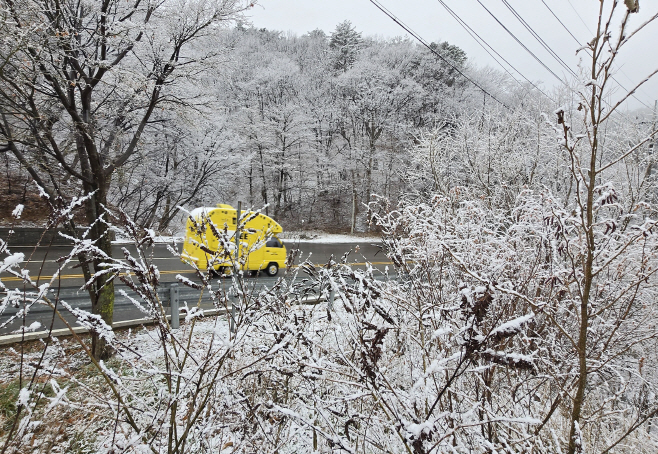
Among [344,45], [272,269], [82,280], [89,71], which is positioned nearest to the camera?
[89,71]

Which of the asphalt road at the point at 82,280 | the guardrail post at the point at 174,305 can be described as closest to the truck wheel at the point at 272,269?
the asphalt road at the point at 82,280

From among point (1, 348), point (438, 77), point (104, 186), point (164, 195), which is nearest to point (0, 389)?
point (1, 348)

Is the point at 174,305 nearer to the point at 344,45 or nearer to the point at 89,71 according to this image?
the point at 89,71

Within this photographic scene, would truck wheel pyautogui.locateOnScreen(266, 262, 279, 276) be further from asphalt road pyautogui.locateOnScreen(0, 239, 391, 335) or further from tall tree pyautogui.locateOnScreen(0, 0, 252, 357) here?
tall tree pyautogui.locateOnScreen(0, 0, 252, 357)

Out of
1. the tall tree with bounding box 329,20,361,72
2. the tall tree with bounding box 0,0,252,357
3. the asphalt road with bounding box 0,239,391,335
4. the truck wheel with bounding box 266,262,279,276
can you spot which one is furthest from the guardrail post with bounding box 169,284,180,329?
the tall tree with bounding box 329,20,361,72

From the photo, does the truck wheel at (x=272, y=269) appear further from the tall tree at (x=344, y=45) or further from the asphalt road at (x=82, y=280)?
the tall tree at (x=344, y=45)

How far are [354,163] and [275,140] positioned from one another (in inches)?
278

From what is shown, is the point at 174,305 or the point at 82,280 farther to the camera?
the point at 82,280

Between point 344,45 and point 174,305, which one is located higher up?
point 344,45

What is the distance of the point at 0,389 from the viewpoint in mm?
4625

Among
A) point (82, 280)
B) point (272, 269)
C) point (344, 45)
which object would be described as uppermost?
point (344, 45)

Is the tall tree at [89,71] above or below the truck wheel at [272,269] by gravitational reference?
above

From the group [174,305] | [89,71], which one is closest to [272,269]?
[174,305]

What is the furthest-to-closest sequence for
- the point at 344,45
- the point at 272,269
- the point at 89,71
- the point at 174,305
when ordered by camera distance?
the point at 344,45 < the point at 272,269 < the point at 174,305 < the point at 89,71
